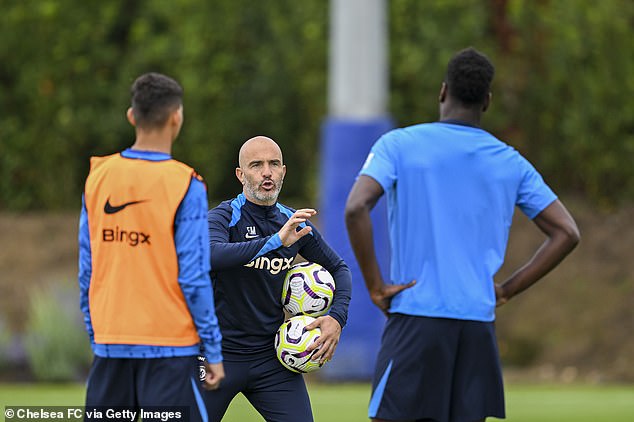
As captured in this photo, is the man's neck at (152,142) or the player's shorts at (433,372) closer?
the man's neck at (152,142)

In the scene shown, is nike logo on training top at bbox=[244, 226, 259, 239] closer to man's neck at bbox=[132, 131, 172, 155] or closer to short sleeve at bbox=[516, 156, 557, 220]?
man's neck at bbox=[132, 131, 172, 155]

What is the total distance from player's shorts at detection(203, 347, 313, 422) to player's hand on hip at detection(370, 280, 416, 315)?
0.80m

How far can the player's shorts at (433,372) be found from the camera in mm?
6238

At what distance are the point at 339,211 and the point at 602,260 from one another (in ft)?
17.6

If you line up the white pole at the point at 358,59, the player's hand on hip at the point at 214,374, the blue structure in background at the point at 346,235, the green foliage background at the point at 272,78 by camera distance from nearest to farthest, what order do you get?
the player's hand on hip at the point at 214,374 → the white pole at the point at 358,59 → the blue structure in background at the point at 346,235 → the green foliage background at the point at 272,78

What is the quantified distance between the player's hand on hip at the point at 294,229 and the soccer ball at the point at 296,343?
0.51 meters

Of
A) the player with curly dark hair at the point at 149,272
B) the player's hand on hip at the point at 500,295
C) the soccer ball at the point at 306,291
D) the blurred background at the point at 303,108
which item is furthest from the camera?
the blurred background at the point at 303,108

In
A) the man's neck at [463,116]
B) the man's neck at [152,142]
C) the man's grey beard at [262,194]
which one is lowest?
the man's grey beard at [262,194]

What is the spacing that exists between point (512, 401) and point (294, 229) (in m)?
8.48

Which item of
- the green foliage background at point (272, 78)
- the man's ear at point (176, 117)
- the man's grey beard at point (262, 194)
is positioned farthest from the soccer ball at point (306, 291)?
the green foliage background at point (272, 78)

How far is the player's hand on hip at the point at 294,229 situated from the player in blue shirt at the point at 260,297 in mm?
200

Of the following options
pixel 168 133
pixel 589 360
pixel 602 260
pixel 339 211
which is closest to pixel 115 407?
pixel 168 133

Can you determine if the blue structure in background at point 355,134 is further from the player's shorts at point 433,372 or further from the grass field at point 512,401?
the player's shorts at point 433,372

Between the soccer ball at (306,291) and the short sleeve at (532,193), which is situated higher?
the short sleeve at (532,193)
